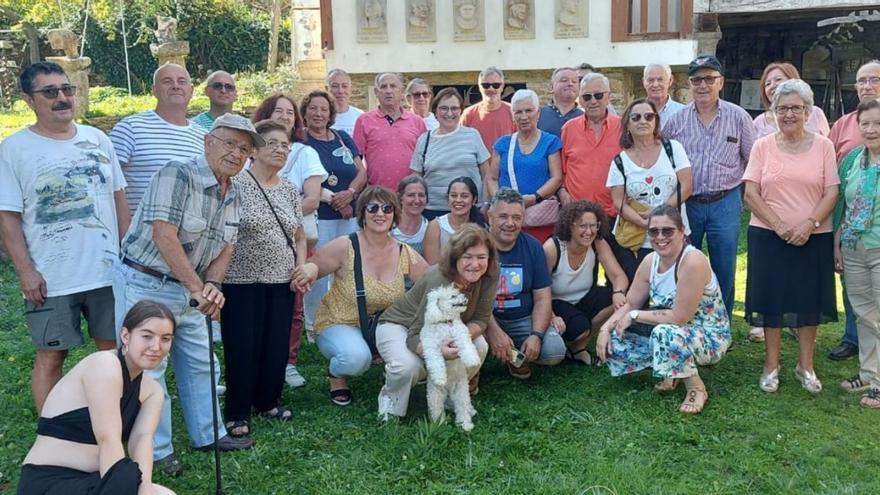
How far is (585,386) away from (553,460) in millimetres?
1023

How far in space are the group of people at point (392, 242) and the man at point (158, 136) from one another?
0.01 metres

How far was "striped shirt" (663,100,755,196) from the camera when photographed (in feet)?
17.1

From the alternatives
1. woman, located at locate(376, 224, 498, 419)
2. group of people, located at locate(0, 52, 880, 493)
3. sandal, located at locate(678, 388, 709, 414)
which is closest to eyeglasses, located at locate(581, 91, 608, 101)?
group of people, located at locate(0, 52, 880, 493)

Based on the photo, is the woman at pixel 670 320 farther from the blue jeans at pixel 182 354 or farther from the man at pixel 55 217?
the man at pixel 55 217

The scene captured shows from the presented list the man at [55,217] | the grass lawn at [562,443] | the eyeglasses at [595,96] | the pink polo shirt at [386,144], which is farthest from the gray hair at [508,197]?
the man at [55,217]

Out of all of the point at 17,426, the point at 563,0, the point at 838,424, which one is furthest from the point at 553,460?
the point at 563,0

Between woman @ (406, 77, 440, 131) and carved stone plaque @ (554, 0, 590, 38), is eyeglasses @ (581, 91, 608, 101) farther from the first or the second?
carved stone plaque @ (554, 0, 590, 38)

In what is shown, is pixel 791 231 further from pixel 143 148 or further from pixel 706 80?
pixel 143 148

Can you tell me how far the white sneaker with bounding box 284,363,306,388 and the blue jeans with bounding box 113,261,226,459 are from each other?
0.90 meters

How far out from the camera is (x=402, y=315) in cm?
450

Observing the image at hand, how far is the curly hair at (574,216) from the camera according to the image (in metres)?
5.04

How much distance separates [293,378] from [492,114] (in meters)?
2.73

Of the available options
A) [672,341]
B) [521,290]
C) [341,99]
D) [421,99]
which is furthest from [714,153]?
[341,99]

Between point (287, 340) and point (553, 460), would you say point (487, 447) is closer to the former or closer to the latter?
point (553, 460)
